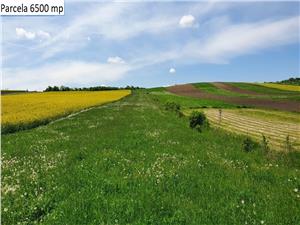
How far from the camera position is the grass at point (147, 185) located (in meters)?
7.78

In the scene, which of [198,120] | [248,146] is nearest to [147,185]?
[248,146]

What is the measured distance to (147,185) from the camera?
32.0 feet

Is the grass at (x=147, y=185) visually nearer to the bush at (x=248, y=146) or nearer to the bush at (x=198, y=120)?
the bush at (x=248, y=146)

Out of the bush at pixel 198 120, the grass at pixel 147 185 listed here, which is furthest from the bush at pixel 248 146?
the bush at pixel 198 120

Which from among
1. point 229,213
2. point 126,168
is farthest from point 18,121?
point 229,213

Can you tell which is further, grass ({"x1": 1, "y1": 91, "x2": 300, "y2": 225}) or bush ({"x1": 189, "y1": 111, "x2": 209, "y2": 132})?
bush ({"x1": 189, "y1": 111, "x2": 209, "y2": 132})

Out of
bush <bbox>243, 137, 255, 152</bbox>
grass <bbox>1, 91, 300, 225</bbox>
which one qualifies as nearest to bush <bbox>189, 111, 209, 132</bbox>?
bush <bbox>243, 137, 255, 152</bbox>

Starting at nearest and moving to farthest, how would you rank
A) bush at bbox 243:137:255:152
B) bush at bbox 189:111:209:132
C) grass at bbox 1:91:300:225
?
grass at bbox 1:91:300:225, bush at bbox 243:137:255:152, bush at bbox 189:111:209:132

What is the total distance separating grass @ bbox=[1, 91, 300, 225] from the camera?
778cm

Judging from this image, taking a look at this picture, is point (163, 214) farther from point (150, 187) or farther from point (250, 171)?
point (250, 171)

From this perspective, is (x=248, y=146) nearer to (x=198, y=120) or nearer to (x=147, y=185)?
(x=147, y=185)

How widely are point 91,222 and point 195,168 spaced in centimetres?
518

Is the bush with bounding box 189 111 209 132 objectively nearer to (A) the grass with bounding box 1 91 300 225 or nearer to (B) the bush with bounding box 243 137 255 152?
(B) the bush with bounding box 243 137 255 152

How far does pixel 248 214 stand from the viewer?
7758mm
